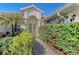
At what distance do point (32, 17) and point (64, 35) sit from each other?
57 centimetres

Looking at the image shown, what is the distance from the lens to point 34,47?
298 cm

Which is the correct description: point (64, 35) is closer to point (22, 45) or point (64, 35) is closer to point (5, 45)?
point (22, 45)

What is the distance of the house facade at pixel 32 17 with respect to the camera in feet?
9.84

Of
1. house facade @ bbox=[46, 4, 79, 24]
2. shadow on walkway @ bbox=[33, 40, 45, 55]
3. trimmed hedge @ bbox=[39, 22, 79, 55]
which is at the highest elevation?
house facade @ bbox=[46, 4, 79, 24]

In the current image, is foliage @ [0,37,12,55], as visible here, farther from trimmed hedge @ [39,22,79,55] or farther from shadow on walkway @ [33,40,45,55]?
trimmed hedge @ [39,22,79,55]

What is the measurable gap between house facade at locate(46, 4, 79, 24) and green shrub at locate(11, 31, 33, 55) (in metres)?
0.44

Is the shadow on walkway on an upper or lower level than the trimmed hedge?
lower

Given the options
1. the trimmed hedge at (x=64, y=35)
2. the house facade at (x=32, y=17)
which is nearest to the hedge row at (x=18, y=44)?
the house facade at (x=32, y=17)

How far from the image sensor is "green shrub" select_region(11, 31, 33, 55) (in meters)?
2.93

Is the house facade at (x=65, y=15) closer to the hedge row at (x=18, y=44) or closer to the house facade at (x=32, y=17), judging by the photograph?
the house facade at (x=32, y=17)

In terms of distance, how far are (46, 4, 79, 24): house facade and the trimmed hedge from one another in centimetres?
7

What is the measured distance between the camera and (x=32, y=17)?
3037 mm

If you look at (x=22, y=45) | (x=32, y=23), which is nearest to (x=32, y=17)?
(x=32, y=23)

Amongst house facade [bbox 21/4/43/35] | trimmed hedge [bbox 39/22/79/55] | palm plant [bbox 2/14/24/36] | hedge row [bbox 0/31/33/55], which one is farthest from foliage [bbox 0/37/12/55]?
trimmed hedge [bbox 39/22/79/55]
